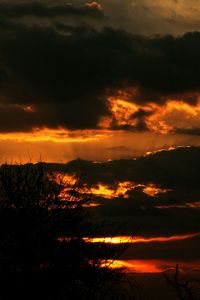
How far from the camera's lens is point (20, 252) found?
26641 millimetres

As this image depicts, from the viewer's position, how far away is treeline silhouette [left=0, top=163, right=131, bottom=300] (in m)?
25.6

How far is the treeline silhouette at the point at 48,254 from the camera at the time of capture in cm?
2562

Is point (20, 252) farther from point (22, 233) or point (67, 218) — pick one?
point (67, 218)

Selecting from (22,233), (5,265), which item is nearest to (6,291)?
(5,265)

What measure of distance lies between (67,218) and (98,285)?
3.80m

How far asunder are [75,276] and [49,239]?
2.32 meters

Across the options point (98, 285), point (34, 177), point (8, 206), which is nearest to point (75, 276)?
point (98, 285)

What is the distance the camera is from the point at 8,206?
29.0 metres

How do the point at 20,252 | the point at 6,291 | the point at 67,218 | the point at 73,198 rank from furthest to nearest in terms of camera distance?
the point at 73,198
the point at 67,218
the point at 20,252
the point at 6,291

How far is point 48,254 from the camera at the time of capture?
26.5 meters

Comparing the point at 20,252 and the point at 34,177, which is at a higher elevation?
the point at 34,177

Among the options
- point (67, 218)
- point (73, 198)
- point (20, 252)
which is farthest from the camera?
point (73, 198)

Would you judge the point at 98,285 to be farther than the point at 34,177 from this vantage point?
No

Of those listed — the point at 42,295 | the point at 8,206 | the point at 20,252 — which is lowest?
the point at 42,295
